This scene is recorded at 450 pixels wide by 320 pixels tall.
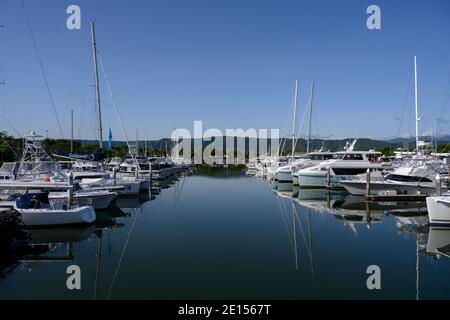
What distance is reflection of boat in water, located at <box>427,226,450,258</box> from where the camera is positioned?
Result: 588 inches

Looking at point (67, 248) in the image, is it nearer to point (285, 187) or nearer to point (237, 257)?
point (237, 257)

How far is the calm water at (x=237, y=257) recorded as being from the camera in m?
10.9

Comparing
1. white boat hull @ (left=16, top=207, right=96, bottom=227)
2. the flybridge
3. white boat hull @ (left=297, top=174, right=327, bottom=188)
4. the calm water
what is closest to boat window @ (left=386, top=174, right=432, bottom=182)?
the calm water

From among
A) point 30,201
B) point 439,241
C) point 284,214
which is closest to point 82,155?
point 30,201

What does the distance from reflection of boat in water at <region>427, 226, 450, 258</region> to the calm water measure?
1.6 inches

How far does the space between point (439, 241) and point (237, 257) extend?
8671 mm

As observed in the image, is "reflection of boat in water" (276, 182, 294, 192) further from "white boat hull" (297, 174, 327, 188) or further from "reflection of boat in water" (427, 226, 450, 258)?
"reflection of boat in water" (427, 226, 450, 258)

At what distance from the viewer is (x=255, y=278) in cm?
1178

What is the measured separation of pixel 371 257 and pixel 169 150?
4045 inches

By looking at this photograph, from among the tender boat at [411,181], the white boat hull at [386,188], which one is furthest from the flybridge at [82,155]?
the tender boat at [411,181]

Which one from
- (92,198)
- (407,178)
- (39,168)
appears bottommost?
(92,198)

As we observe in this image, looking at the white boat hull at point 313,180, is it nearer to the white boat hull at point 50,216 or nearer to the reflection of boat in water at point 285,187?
the reflection of boat in water at point 285,187

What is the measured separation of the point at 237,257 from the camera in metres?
→ 14.2
